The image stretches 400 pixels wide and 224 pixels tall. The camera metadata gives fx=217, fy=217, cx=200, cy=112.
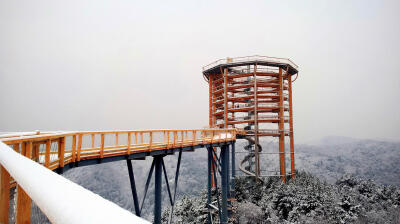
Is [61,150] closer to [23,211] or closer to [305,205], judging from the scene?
[23,211]

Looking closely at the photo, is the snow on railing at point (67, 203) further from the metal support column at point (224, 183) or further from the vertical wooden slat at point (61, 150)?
the metal support column at point (224, 183)

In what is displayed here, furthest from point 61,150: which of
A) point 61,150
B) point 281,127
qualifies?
point 281,127

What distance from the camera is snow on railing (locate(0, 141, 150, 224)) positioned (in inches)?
25.6

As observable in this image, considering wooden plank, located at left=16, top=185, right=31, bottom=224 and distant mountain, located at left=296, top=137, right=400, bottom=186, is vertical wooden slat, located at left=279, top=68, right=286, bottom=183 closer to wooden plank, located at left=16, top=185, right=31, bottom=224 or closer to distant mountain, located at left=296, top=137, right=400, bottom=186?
wooden plank, located at left=16, top=185, right=31, bottom=224

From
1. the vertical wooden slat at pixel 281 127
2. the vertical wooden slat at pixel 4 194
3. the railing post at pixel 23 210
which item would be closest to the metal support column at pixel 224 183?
the vertical wooden slat at pixel 281 127

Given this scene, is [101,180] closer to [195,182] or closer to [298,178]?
[195,182]

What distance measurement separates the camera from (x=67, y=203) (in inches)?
29.5

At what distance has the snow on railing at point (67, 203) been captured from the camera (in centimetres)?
65

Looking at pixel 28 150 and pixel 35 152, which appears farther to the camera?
pixel 35 152

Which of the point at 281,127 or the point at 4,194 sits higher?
the point at 4,194

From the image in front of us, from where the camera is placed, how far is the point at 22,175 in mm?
1129

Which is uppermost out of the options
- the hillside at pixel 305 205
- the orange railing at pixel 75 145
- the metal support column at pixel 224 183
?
the orange railing at pixel 75 145

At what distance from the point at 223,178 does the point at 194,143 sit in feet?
26.7

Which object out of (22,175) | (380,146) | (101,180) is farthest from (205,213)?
(380,146)
